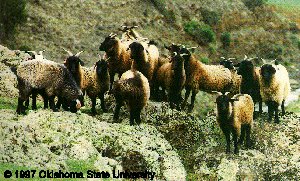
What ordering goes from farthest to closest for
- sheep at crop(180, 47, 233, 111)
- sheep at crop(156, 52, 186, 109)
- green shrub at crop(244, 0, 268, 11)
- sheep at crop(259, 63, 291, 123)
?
1. green shrub at crop(244, 0, 268, 11)
2. sheep at crop(259, 63, 291, 123)
3. sheep at crop(180, 47, 233, 111)
4. sheep at crop(156, 52, 186, 109)

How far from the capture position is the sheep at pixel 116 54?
1709 centimetres

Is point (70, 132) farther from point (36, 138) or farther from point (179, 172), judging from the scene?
point (179, 172)

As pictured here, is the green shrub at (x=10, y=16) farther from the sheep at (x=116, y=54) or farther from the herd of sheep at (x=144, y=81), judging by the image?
the sheep at (x=116, y=54)

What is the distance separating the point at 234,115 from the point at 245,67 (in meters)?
3.49

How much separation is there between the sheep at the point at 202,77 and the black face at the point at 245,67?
3.59 ft

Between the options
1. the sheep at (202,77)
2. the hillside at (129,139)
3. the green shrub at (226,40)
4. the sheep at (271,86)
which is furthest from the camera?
the green shrub at (226,40)

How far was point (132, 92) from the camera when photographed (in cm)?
1442

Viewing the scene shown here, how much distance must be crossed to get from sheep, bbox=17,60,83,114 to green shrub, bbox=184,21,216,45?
26.0 meters

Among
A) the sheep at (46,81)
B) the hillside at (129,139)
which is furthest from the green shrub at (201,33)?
the sheep at (46,81)

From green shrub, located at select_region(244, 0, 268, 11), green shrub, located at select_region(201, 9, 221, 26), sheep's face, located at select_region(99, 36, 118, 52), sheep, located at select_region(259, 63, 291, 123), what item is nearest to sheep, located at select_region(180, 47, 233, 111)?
sheep, located at select_region(259, 63, 291, 123)

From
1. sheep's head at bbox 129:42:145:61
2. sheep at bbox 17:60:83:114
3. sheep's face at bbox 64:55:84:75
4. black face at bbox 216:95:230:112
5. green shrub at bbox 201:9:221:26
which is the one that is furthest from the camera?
green shrub at bbox 201:9:221:26

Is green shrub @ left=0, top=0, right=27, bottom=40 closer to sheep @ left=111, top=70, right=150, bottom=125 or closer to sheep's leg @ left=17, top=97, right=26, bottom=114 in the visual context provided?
sheep @ left=111, top=70, right=150, bottom=125

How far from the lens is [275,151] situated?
1575cm

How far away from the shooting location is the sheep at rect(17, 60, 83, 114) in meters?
13.4
